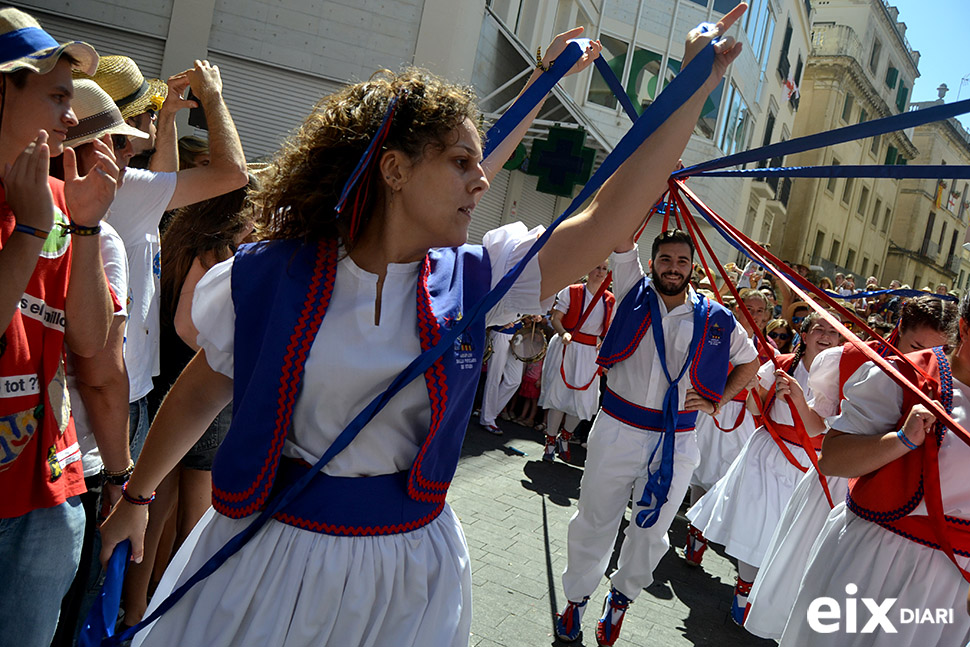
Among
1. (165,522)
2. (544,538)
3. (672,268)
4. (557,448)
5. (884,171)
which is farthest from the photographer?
(557,448)

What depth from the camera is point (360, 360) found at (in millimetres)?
1757

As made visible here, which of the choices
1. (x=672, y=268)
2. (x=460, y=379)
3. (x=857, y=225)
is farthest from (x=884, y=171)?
(x=857, y=225)

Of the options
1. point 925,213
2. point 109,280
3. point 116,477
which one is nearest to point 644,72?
point 109,280

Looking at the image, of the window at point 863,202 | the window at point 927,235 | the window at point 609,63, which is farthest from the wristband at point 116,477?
the window at point 927,235

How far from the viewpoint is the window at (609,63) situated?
64.1 ft

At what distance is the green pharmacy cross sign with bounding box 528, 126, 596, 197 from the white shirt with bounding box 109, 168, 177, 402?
11687 mm

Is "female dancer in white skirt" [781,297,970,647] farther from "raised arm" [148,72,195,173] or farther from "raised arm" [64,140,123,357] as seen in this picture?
"raised arm" [148,72,195,173]

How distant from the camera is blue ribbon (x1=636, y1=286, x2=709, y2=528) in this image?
4531 mm

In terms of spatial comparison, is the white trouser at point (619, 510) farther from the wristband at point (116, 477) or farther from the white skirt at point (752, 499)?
the wristband at point (116, 477)

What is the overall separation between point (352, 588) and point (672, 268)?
3.55 m

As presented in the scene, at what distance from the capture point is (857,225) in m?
40.1

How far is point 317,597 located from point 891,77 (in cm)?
4612

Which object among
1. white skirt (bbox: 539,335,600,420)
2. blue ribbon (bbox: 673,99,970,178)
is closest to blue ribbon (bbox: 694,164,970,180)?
blue ribbon (bbox: 673,99,970,178)

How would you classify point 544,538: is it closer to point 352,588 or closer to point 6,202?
point 352,588
